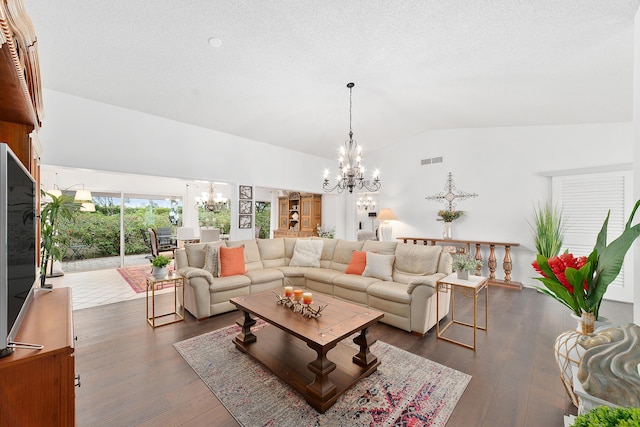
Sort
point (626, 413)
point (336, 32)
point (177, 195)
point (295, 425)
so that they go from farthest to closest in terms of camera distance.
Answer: point (177, 195) < point (336, 32) < point (295, 425) < point (626, 413)

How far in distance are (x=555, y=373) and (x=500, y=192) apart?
12.9 feet

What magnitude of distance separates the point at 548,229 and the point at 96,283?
8.49 metres

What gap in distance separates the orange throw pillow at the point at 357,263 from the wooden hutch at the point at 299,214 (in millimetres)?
3696

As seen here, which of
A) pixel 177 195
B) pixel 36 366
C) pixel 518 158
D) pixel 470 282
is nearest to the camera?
pixel 36 366

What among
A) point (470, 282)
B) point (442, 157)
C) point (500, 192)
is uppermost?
point (442, 157)

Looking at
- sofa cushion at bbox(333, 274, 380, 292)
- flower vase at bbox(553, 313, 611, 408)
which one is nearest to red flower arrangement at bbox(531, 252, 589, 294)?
flower vase at bbox(553, 313, 611, 408)

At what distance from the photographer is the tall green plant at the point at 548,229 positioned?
4481mm

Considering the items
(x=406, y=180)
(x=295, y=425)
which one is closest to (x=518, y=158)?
(x=406, y=180)

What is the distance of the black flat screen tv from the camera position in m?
0.97

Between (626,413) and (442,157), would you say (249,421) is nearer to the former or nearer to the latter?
(626,413)

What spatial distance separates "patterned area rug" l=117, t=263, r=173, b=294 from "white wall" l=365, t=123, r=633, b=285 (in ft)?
18.8

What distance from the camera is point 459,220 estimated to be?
19.2ft

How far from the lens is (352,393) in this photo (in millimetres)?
2055

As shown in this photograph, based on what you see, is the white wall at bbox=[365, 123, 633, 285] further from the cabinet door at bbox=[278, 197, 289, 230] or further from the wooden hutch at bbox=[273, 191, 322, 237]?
the cabinet door at bbox=[278, 197, 289, 230]
